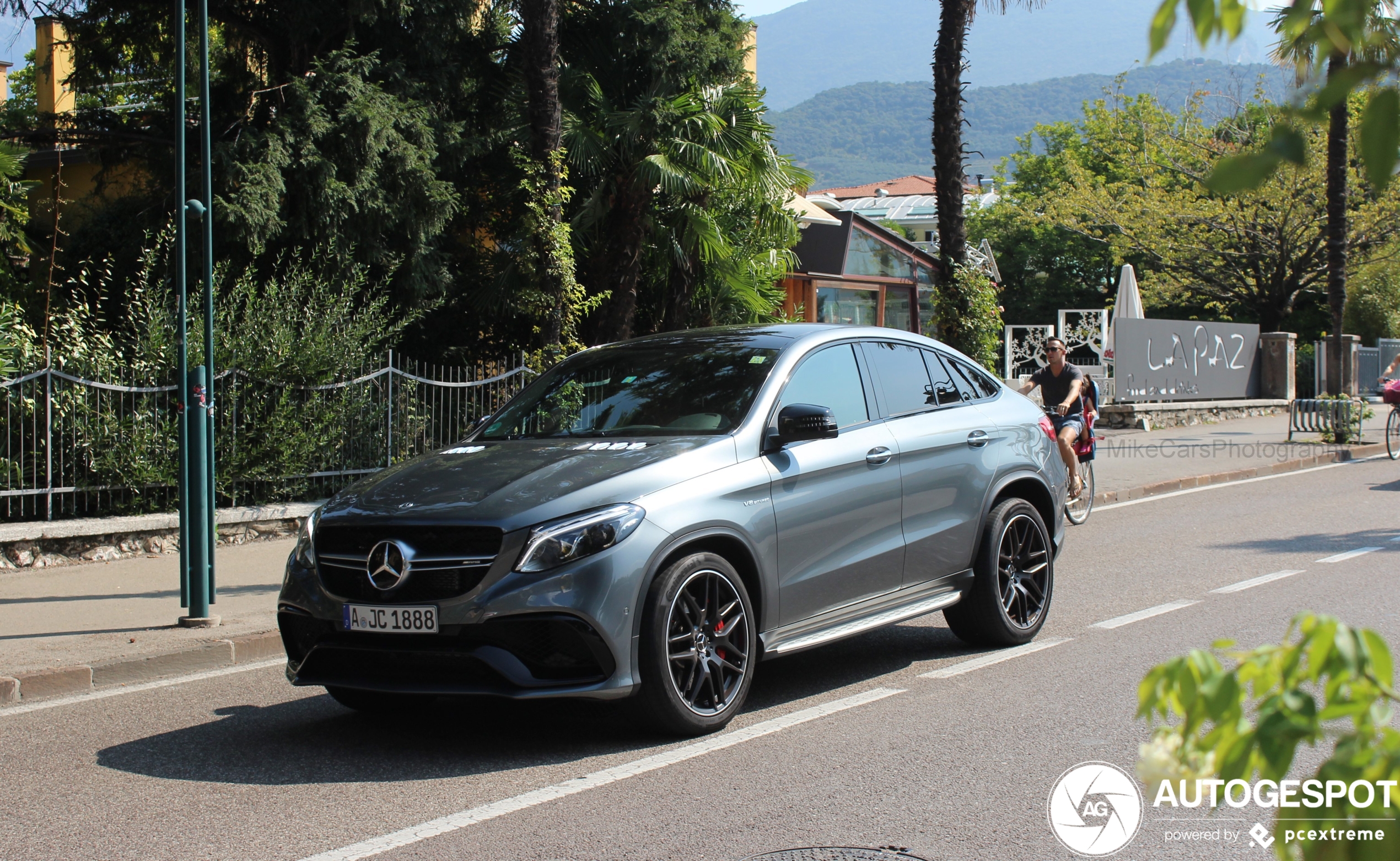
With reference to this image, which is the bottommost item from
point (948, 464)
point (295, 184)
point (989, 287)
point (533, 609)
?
point (533, 609)

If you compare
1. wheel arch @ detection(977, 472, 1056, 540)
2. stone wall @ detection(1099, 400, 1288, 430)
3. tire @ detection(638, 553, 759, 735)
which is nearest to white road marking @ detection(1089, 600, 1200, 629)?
wheel arch @ detection(977, 472, 1056, 540)

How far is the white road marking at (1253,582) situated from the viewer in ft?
27.5

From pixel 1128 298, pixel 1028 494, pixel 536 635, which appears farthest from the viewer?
pixel 1128 298

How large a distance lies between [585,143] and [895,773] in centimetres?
1249

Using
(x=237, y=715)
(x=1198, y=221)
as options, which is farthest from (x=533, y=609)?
(x=1198, y=221)

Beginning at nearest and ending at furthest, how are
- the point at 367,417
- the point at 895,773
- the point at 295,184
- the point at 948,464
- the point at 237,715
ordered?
1. the point at 895,773
2. the point at 237,715
3. the point at 948,464
4. the point at 367,417
5. the point at 295,184

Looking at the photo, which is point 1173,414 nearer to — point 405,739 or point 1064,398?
point 1064,398

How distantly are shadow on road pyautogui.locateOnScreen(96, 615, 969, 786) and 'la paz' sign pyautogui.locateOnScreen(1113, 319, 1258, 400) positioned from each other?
20156 millimetres

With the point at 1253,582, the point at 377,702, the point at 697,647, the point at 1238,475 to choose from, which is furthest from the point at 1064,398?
the point at 377,702

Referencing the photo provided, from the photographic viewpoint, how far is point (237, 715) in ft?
19.4

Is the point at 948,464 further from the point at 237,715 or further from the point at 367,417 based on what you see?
the point at 367,417

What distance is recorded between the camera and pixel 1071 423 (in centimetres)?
1248

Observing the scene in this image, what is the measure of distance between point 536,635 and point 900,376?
2.77 m

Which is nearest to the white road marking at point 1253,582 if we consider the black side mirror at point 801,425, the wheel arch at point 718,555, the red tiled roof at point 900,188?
the black side mirror at point 801,425
